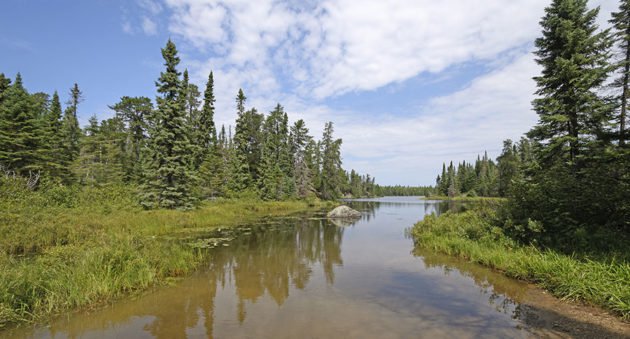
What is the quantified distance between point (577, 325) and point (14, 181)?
2908cm

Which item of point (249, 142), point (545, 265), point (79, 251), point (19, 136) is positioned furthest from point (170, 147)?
point (249, 142)

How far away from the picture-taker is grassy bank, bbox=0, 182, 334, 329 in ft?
22.9

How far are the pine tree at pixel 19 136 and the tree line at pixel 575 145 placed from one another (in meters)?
36.6

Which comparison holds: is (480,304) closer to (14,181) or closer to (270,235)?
A: (270,235)

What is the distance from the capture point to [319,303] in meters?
8.31

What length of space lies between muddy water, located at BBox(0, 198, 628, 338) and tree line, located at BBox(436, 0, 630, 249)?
364cm

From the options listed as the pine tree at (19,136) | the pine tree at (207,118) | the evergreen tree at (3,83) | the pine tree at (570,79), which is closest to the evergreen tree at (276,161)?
the pine tree at (207,118)

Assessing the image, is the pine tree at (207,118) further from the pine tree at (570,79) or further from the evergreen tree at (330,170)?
the pine tree at (570,79)

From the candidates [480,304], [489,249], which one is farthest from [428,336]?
[489,249]

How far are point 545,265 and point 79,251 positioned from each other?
14870mm

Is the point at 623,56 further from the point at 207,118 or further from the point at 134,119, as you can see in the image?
the point at 134,119

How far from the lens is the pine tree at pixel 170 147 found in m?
24.6

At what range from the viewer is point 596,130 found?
14148 mm

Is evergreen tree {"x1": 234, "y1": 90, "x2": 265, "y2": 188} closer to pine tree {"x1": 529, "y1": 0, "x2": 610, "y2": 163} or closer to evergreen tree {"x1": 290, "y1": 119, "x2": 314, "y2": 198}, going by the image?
evergreen tree {"x1": 290, "y1": 119, "x2": 314, "y2": 198}
